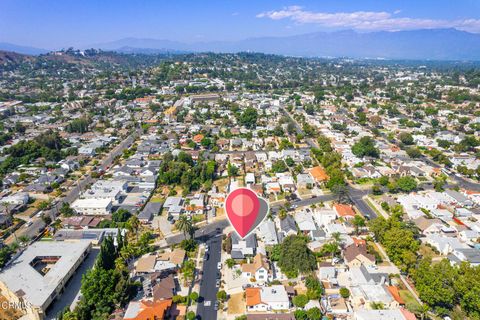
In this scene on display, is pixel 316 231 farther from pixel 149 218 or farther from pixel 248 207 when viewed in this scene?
pixel 149 218

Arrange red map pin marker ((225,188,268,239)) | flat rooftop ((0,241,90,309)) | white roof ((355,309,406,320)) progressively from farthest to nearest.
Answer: flat rooftop ((0,241,90,309))
white roof ((355,309,406,320))
red map pin marker ((225,188,268,239))

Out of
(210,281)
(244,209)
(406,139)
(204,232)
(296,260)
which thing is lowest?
(210,281)

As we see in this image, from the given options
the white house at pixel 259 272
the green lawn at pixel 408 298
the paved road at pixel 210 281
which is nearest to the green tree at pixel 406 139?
the green lawn at pixel 408 298

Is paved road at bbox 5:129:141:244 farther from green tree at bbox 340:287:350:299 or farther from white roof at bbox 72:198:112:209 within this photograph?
green tree at bbox 340:287:350:299

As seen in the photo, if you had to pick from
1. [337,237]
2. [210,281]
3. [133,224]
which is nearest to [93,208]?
[133,224]

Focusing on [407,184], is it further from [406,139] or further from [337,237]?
[406,139]

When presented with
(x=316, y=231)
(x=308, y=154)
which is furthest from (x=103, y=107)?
(x=316, y=231)

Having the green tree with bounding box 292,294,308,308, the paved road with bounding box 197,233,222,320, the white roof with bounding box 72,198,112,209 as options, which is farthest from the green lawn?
the white roof with bounding box 72,198,112,209
